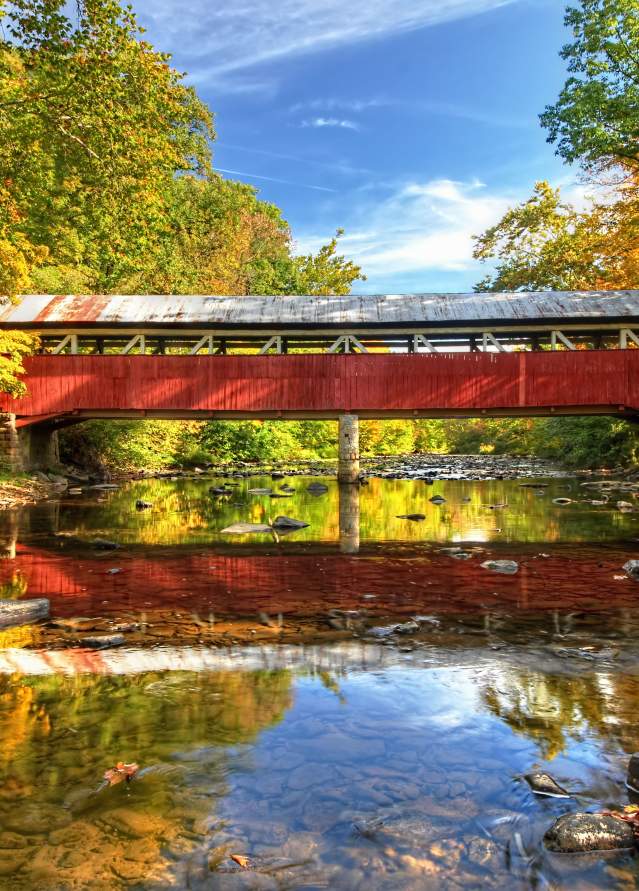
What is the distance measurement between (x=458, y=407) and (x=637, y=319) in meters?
5.72

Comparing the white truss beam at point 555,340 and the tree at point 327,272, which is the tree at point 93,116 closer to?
the white truss beam at point 555,340

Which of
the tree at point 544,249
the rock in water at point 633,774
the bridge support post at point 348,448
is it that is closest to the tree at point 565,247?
the tree at point 544,249

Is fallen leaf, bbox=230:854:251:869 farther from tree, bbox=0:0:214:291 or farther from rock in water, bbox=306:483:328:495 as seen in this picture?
rock in water, bbox=306:483:328:495

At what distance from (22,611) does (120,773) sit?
357cm

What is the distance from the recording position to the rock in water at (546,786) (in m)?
3.18

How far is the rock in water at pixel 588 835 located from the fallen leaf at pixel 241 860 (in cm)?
128

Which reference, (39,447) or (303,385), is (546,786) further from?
(39,447)

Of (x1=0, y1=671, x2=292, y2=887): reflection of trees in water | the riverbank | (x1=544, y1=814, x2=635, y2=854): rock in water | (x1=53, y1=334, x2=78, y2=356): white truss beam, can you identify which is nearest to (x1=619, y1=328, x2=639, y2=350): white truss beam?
(x1=53, y1=334, x2=78, y2=356): white truss beam

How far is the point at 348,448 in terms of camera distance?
21500 mm

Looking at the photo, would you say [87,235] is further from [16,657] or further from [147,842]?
[147,842]

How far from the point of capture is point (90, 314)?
19969 mm

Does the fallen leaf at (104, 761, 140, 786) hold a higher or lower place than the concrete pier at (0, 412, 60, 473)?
lower

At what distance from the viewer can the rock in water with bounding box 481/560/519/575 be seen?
8.91 metres

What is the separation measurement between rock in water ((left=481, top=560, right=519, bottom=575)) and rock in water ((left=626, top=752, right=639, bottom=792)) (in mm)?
5516
